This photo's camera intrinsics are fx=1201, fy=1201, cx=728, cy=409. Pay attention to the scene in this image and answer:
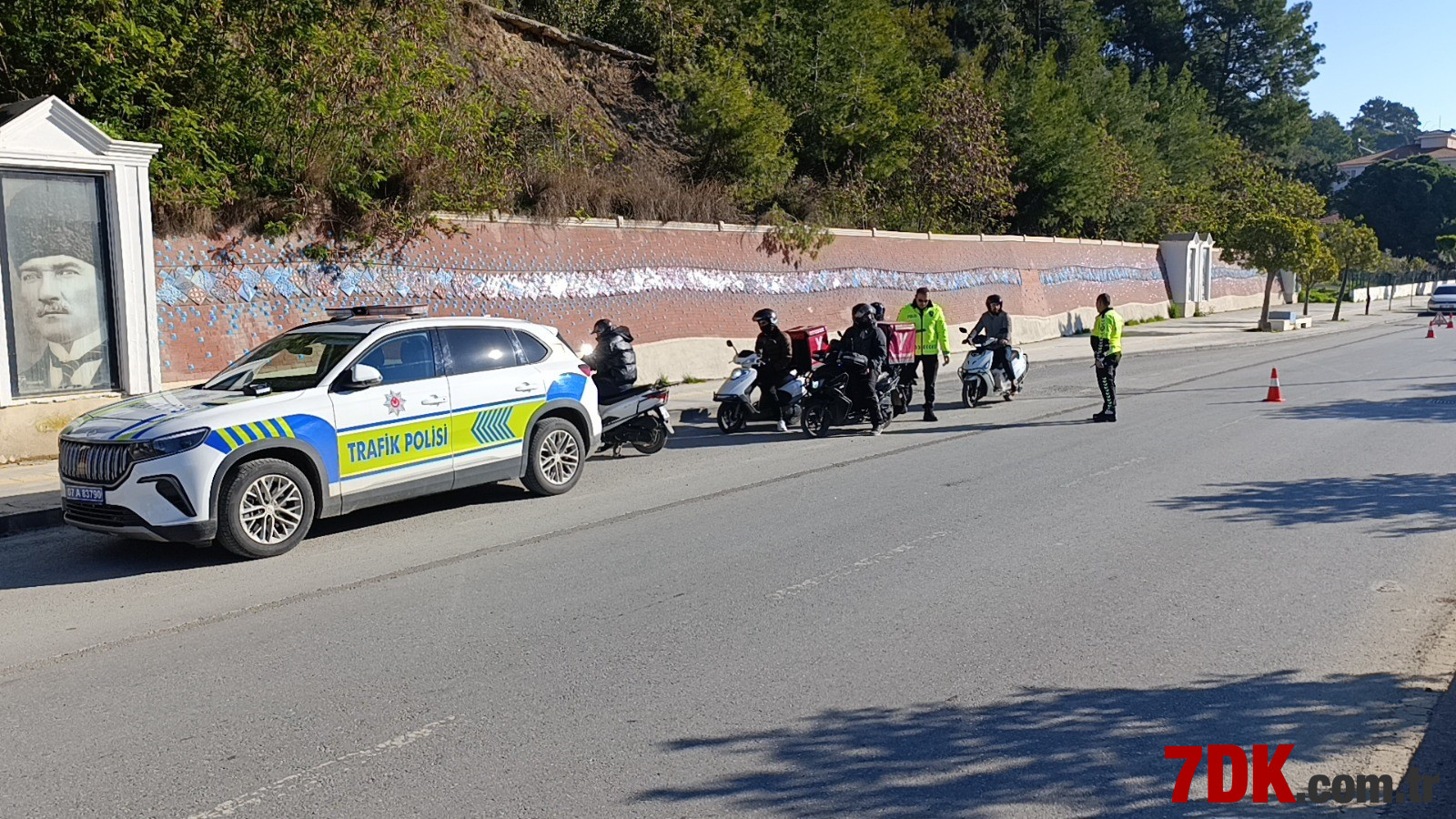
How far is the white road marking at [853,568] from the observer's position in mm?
7414

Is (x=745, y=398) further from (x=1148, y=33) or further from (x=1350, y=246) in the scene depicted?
(x=1148, y=33)

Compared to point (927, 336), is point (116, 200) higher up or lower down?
higher up

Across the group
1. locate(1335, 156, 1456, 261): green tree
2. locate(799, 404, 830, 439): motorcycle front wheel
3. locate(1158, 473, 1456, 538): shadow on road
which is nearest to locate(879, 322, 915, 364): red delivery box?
locate(799, 404, 830, 439): motorcycle front wheel

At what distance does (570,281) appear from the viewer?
65.9 ft

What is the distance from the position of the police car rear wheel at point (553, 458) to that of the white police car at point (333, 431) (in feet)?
0.04

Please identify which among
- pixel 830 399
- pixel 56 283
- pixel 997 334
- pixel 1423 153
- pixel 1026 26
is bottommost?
pixel 830 399

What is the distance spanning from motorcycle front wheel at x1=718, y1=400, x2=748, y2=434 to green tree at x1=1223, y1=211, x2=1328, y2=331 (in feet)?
91.7

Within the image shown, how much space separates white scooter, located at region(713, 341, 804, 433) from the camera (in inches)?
612

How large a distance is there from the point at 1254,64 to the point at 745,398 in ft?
234

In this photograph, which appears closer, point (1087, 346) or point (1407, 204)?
point (1087, 346)

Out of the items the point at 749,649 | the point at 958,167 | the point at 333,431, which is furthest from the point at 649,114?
the point at 749,649

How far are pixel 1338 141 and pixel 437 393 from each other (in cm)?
17133

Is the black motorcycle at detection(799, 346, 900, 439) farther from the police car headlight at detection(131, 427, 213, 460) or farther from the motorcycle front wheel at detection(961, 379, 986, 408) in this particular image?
the police car headlight at detection(131, 427, 213, 460)

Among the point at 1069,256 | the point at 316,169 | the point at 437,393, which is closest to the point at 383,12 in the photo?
the point at 316,169
